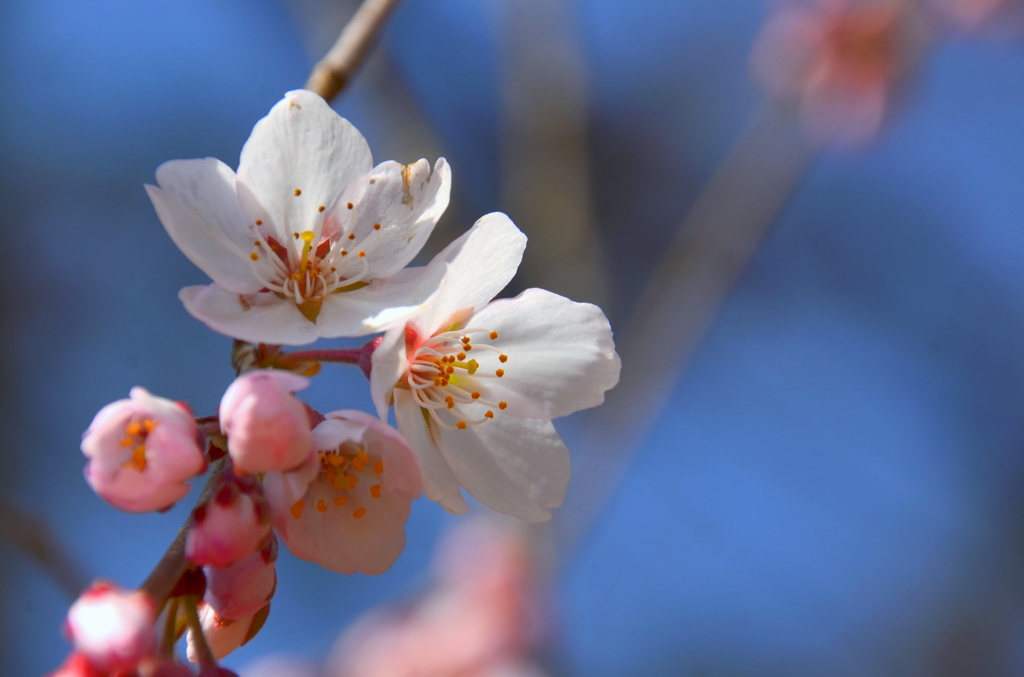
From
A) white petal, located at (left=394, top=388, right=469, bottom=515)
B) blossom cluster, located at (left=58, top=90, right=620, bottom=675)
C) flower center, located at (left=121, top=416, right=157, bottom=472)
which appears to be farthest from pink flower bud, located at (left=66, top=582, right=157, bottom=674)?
white petal, located at (left=394, top=388, right=469, bottom=515)

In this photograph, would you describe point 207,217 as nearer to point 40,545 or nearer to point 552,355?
point 552,355

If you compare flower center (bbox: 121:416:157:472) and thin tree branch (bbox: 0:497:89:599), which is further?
thin tree branch (bbox: 0:497:89:599)

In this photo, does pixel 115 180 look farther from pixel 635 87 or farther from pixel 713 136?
pixel 713 136

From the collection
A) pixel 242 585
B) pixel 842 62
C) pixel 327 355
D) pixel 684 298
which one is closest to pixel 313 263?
pixel 327 355

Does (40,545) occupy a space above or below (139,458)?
below

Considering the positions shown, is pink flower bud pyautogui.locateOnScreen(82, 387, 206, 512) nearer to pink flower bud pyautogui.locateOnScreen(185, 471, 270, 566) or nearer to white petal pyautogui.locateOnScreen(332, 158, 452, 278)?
pink flower bud pyautogui.locateOnScreen(185, 471, 270, 566)

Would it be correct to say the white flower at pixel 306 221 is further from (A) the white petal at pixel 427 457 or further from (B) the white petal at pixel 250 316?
(A) the white petal at pixel 427 457

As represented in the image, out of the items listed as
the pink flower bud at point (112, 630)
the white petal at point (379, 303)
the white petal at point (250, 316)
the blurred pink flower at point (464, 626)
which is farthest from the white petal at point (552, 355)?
the blurred pink flower at point (464, 626)
